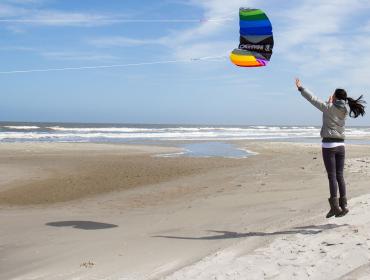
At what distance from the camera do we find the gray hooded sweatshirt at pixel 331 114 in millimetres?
5832

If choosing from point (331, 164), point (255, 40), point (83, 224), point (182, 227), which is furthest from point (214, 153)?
point (331, 164)

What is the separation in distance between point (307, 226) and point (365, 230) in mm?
852

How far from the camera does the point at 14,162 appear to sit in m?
18.2

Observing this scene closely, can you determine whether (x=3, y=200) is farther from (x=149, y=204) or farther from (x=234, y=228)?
(x=234, y=228)

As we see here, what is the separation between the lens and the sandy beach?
4590mm

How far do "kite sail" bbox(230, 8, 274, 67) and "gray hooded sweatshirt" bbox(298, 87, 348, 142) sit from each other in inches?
59.7

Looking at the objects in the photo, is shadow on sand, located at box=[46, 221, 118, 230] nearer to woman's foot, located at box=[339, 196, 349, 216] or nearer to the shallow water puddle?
woman's foot, located at box=[339, 196, 349, 216]

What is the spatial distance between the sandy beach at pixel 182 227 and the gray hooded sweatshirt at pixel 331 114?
1024mm

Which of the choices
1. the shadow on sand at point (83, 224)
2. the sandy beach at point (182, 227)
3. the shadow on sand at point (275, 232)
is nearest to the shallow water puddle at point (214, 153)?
the sandy beach at point (182, 227)

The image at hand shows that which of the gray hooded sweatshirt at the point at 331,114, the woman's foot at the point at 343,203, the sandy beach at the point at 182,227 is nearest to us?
the sandy beach at the point at 182,227

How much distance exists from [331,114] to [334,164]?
59 cm

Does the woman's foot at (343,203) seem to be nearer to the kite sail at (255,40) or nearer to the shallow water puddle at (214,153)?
the kite sail at (255,40)

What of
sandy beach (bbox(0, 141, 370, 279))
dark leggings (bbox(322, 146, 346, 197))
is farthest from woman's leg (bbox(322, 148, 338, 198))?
sandy beach (bbox(0, 141, 370, 279))

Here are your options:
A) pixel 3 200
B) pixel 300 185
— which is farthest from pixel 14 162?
pixel 300 185
